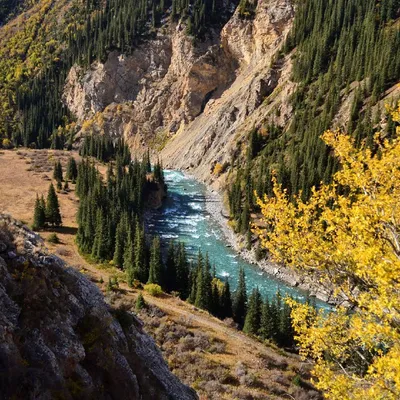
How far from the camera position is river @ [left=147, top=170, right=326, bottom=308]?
55.5 metres

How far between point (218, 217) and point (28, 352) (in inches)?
2939

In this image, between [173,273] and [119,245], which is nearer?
[173,273]

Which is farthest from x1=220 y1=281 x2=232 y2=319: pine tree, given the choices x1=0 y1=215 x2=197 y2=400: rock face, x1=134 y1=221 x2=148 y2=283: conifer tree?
x1=0 y1=215 x2=197 y2=400: rock face

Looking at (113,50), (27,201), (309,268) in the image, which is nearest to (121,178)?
(27,201)

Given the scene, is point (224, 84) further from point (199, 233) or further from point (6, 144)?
point (199, 233)

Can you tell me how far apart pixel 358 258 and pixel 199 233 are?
217 feet

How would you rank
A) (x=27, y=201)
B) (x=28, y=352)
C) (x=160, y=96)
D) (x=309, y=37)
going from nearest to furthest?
(x=28, y=352) → (x=27, y=201) → (x=309, y=37) → (x=160, y=96)

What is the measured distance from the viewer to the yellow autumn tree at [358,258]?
856 centimetres

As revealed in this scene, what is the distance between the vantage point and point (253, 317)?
137ft

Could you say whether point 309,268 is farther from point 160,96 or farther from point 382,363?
point 160,96

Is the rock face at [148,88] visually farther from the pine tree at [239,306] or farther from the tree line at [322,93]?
the pine tree at [239,306]

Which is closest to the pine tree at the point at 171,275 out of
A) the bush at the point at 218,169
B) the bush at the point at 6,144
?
the bush at the point at 218,169

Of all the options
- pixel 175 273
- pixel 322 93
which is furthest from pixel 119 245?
pixel 322 93

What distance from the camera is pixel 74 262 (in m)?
48.6
